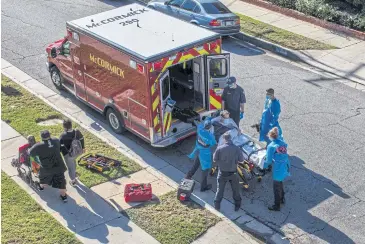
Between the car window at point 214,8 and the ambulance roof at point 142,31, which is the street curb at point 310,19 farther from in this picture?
the ambulance roof at point 142,31

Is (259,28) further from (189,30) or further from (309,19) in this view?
(189,30)

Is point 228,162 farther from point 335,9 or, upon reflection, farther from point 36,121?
point 335,9

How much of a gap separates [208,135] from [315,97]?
5.69m

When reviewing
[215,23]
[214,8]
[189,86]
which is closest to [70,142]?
[189,86]

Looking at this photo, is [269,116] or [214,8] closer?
[269,116]

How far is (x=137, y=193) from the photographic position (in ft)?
39.5

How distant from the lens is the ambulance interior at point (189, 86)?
1452 cm

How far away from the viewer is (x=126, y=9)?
15.5 meters

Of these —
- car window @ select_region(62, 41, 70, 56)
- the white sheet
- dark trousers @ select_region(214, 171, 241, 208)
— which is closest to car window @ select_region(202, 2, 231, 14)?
car window @ select_region(62, 41, 70, 56)

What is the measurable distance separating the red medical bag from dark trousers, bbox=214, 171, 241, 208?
1.34 m

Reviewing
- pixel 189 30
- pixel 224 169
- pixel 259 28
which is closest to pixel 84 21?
pixel 189 30

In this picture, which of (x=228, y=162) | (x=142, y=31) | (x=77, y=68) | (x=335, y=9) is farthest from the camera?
(x=335, y=9)

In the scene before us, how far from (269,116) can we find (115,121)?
3.77 meters

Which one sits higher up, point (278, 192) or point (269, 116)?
point (269, 116)
